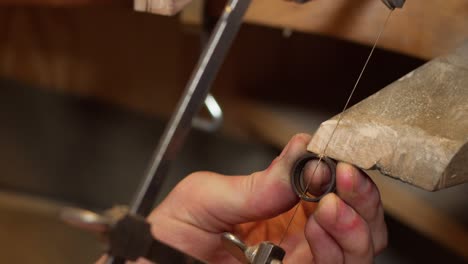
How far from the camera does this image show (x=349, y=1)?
446mm

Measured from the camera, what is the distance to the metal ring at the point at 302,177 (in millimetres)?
384

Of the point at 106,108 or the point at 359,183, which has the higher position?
the point at 359,183

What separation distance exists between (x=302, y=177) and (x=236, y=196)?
0.24 feet

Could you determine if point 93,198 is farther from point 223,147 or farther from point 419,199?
point 419,199

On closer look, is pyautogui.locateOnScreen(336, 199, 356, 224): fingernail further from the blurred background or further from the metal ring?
the blurred background

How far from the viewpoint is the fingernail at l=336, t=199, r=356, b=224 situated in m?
0.39

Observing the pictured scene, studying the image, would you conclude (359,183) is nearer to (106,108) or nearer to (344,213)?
(344,213)

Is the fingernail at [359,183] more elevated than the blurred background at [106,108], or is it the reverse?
the fingernail at [359,183]

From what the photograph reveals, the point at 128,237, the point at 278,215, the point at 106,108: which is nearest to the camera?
the point at 128,237

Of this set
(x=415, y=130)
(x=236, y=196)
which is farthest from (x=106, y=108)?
(x=415, y=130)

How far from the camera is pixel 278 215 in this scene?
46 cm

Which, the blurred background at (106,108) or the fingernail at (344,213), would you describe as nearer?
the fingernail at (344,213)

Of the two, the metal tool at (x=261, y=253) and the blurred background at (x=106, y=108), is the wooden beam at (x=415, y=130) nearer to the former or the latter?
the metal tool at (x=261, y=253)

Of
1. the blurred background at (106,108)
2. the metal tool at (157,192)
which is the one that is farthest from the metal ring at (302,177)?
the blurred background at (106,108)
